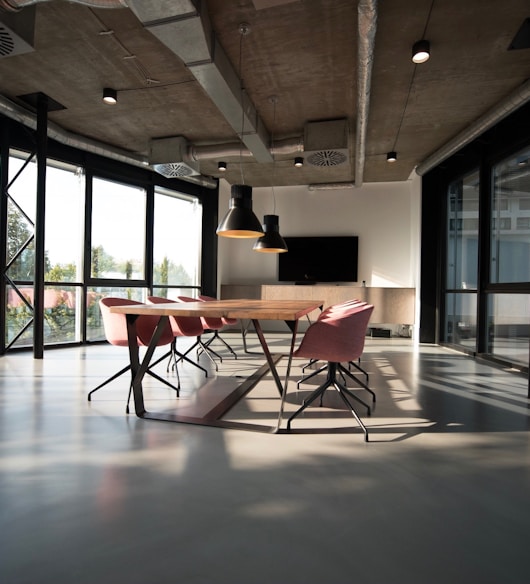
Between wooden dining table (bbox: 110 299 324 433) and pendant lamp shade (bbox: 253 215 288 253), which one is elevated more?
pendant lamp shade (bbox: 253 215 288 253)

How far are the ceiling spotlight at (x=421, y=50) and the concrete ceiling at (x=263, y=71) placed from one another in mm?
70

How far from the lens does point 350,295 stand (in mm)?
8289

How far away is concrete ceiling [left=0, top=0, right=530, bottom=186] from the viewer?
328 cm

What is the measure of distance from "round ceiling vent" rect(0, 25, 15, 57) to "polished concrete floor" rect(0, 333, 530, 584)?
2.96 m

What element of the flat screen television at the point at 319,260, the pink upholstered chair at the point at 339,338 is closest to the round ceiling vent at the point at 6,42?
the pink upholstered chair at the point at 339,338

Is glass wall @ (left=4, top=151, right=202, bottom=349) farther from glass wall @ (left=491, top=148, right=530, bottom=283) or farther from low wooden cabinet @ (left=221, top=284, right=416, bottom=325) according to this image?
glass wall @ (left=491, top=148, right=530, bottom=283)

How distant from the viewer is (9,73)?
4.37m

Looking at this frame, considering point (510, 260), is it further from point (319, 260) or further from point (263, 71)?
point (319, 260)

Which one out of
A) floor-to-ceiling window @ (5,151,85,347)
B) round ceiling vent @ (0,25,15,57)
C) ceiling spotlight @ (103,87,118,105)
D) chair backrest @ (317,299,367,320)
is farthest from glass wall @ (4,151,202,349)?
chair backrest @ (317,299,367,320)

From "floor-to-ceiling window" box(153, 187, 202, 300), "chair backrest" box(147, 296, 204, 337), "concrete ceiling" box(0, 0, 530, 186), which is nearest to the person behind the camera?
"concrete ceiling" box(0, 0, 530, 186)

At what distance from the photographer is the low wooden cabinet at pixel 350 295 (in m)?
8.02

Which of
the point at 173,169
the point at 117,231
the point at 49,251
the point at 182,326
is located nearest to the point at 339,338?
the point at 182,326

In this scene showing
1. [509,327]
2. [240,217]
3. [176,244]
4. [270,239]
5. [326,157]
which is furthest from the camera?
[176,244]

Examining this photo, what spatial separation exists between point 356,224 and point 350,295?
1.71 m
